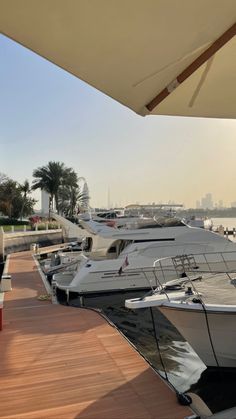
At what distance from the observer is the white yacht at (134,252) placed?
13.4 m

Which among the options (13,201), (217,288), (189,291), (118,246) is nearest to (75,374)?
(189,291)

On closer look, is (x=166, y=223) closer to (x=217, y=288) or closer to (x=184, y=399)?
(x=217, y=288)

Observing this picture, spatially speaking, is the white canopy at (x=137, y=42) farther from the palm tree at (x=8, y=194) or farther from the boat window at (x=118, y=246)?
the palm tree at (x=8, y=194)

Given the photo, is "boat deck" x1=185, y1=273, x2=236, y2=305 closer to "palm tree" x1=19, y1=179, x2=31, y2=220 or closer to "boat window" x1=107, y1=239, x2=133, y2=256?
"boat window" x1=107, y1=239, x2=133, y2=256

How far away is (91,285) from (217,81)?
35.2 ft

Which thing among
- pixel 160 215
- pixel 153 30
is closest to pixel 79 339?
pixel 153 30

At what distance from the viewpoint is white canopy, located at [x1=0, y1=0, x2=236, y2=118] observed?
2.48 meters

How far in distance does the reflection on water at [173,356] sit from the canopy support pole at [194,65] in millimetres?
4817

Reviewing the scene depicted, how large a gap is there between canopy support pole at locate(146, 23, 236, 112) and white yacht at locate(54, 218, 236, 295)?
952cm

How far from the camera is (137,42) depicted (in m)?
2.83

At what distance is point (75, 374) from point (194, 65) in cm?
462

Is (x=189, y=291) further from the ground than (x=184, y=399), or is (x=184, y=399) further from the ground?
(x=189, y=291)

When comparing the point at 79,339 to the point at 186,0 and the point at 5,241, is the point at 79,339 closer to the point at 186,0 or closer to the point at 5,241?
the point at 186,0

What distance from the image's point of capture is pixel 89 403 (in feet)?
15.7
